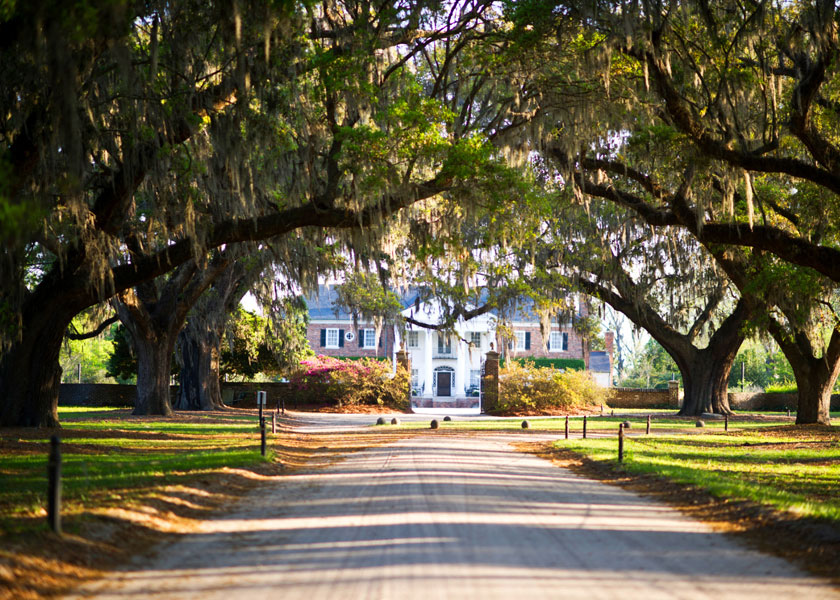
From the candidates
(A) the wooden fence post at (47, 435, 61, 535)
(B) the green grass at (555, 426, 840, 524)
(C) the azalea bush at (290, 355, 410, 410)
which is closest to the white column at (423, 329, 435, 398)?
(C) the azalea bush at (290, 355, 410, 410)

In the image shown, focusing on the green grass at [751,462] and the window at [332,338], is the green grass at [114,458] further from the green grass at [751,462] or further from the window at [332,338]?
the window at [332,338]

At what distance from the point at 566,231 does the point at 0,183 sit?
27.8m

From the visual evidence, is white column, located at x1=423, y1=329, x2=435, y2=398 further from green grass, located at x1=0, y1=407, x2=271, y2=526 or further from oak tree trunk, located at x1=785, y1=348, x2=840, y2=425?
green grass, located at x1=0, y1=407, x2=271, y2=526

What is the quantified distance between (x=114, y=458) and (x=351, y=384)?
28335mm

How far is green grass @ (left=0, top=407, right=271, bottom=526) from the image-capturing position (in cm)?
991

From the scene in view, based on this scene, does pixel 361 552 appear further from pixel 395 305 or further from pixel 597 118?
pixel 395 305

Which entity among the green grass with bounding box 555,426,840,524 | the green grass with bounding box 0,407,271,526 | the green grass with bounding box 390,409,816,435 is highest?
the green grass with bounding box 0,407,271,526

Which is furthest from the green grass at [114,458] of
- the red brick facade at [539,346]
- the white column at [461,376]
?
the red brick facade at [539,346]

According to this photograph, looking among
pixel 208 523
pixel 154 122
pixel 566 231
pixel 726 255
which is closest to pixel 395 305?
pixel 566 231

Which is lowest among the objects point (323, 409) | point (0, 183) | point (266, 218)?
point (323, 409)

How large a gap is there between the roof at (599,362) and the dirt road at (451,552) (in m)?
54.3

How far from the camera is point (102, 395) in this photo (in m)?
44.7

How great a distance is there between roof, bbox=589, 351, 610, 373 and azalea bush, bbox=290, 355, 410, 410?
25418 millimetres

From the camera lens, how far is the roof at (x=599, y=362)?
6419cm
